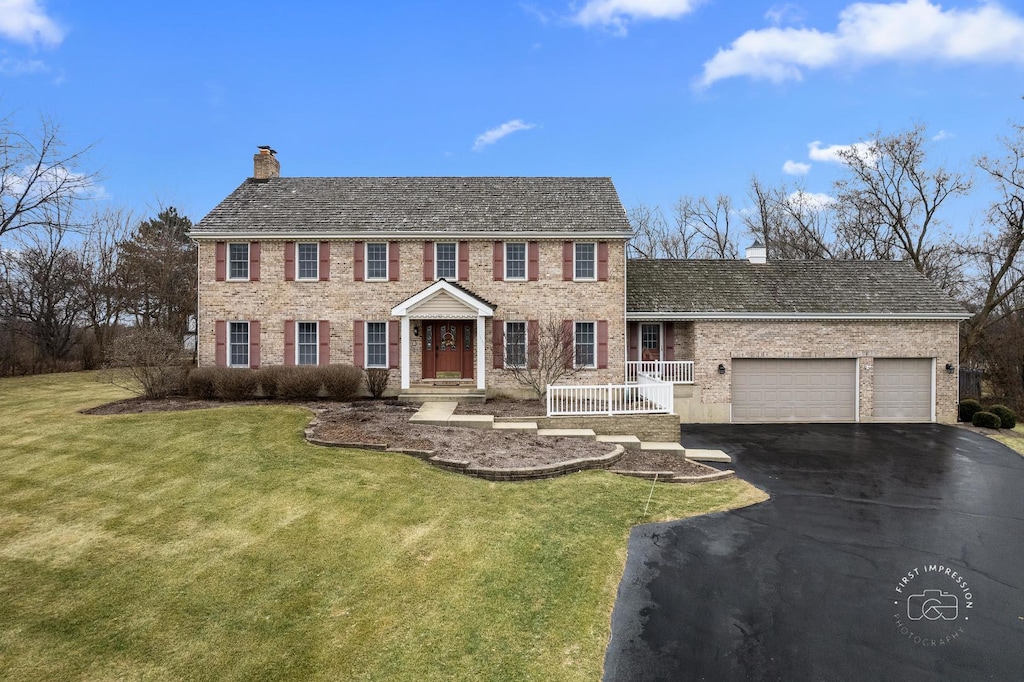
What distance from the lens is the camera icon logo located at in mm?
5414

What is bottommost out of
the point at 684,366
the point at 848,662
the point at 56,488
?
the point at 848,662

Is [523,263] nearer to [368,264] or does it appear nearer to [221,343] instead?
[368,264]

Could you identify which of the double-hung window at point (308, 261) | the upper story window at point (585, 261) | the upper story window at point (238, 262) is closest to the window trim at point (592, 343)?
the upper story window at point (585, 261)

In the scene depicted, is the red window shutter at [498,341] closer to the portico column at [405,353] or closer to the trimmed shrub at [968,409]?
the portico column at [405,353]

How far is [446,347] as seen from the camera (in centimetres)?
1797

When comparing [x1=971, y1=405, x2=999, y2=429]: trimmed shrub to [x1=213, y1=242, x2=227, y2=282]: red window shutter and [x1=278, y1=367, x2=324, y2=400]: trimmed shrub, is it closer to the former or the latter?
[x1=278, y1=367, x2=324, y2=400]: trimmed shrub

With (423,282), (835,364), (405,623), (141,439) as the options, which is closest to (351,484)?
(405,623)

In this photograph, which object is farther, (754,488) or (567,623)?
(754,488)

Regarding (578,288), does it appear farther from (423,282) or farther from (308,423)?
(308,423)

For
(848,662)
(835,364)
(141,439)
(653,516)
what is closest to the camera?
(848,662)

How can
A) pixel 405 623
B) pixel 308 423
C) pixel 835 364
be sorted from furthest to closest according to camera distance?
pixel 835 364 < pixel 308 423 < pixel 405 623

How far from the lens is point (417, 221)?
18.4 meters

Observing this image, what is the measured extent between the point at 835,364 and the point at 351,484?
662 inches

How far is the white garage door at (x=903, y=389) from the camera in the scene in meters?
17.7
